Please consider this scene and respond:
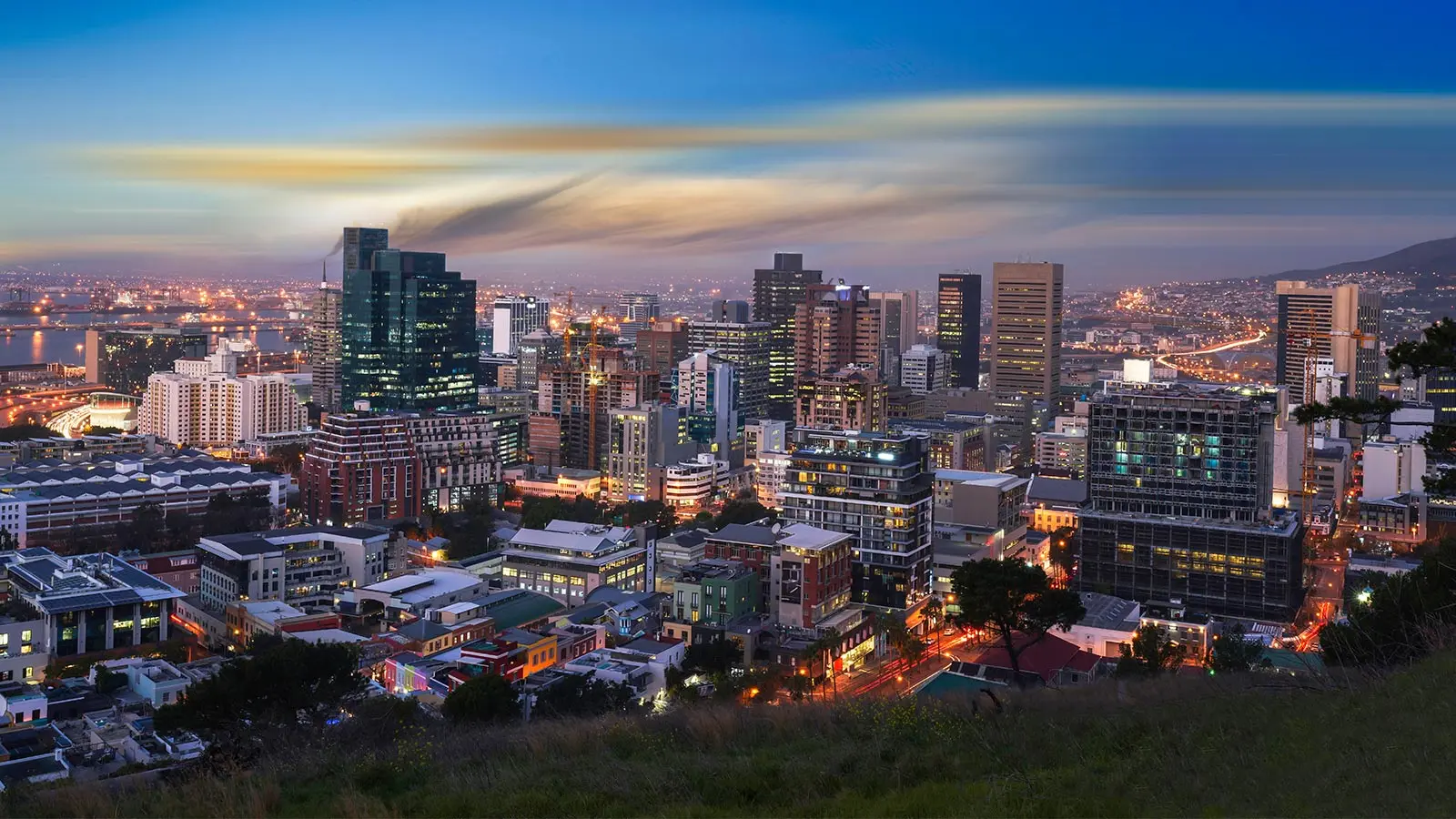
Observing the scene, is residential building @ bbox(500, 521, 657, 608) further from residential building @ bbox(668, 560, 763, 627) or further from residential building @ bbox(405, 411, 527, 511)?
residential building @ bbox(405, 411, 527, 511)

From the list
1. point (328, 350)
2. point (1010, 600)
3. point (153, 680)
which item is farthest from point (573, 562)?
point (328, 350)

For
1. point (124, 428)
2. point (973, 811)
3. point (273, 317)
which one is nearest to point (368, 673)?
point (973, 811)

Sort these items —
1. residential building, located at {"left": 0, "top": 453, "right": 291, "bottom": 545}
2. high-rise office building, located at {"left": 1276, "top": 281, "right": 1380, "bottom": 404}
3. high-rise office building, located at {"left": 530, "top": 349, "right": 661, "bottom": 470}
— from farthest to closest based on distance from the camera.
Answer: high-rise office building, located at {"left": 1276, "top": 281, "right": 1380, "bottom": 404} < high-rise office building, located at {"left": 530, "top": 349, "right": 661, "bottom": 470} < residential building, located at {"left": 0, "top": 453, "right": 291, "bottom": 545}

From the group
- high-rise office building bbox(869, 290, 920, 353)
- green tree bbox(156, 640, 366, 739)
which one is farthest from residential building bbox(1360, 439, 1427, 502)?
high-rise office building bbox(869, 290, 920, 353)

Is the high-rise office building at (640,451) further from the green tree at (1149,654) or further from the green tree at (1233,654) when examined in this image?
the green tree at (1233,654)

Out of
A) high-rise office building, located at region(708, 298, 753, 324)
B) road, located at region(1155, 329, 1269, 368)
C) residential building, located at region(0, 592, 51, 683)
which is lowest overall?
residential building, located at region(0, 592, 51, 683)

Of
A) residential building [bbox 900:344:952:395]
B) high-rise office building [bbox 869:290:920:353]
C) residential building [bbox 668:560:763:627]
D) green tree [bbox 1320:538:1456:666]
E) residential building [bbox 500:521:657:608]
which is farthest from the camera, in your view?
high-rise office building [bbox 869:290:920:353]

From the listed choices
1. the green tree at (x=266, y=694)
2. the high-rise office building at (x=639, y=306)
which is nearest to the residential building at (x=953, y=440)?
the green tree at (x=266, y=694)

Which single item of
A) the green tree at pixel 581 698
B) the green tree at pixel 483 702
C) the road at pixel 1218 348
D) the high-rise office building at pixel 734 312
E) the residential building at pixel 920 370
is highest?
the high-rise office building at pixel 734 312

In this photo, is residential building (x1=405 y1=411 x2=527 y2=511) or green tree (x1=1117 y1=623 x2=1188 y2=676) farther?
residential building (x1=405 y1=411 x2=527 y2=511)
